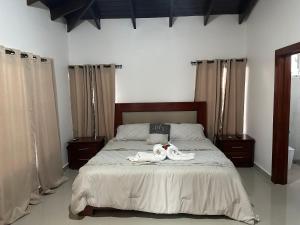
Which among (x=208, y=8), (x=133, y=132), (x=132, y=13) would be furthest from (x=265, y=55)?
(x=133, y=132)

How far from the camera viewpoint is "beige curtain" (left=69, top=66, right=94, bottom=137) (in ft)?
15.4

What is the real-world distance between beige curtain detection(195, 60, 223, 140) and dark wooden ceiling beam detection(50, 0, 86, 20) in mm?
2247

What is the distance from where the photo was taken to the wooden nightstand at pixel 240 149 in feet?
14.2

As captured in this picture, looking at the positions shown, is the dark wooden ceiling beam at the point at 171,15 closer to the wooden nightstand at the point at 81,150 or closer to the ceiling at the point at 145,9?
the ceiling at the point at 145,9

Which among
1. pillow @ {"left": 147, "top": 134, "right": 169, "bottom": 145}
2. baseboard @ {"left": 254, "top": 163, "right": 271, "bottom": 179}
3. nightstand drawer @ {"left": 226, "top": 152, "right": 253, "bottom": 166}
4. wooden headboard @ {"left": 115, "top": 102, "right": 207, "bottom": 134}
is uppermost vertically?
wooden headboard @ {"left": 115, "top": 102, "right": 207, "bottom": 134}

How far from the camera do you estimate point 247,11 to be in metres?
4.31

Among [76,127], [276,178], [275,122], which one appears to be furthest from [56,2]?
[276,178]

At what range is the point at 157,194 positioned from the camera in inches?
108

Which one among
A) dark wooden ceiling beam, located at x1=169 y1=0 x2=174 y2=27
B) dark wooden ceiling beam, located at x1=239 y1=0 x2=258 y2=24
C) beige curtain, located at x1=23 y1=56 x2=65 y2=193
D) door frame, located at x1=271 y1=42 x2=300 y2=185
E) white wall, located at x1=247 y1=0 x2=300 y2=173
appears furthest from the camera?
dark wooden ceiling beam, located at x1=239 y1=0 x2=258 y2=24

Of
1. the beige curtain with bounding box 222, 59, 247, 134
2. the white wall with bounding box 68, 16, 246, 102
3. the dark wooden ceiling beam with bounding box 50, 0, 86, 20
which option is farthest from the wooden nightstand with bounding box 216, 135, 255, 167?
the dark wooden ceiling beam with bounding box 50, 0, 86, 20

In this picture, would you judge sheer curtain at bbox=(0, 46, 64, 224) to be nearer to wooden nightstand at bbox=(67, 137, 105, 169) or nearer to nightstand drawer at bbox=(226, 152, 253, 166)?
wooden nightstand at bbox=(67, 137, 105, 169)

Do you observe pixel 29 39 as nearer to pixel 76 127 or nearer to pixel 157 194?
pixel 76 127

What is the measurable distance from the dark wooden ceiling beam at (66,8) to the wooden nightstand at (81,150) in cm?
210

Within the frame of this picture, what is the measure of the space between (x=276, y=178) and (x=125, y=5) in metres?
3.61
